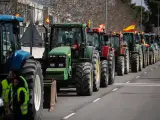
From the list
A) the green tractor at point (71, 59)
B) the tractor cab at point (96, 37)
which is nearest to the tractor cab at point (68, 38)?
the green tractor at point (71, 59)

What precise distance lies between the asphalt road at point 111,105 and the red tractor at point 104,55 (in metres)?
0.77

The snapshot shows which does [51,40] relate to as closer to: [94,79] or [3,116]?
[94,79]

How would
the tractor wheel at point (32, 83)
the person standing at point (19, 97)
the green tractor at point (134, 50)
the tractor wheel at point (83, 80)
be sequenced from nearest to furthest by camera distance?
the person standing at point (19, 97) < the tractor wheel at point (32, 83) < the tractor wheel at point (83, 80) < the green tractor at point (134, 50)

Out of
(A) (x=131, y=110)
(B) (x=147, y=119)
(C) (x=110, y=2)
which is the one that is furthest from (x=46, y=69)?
(C) (x=110, y=2)

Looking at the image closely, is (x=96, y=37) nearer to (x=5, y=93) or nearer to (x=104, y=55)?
(x=104, y=55)

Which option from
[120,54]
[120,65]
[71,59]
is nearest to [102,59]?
[71,59]

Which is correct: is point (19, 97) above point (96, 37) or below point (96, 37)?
below

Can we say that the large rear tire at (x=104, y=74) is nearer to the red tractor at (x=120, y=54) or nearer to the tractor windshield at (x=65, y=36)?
the tractor windshield at (x=65, y=36)

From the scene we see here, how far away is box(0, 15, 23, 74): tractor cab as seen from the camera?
13069 mm

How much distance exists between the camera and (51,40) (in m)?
22.5

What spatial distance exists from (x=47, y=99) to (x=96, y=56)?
7.46 meters

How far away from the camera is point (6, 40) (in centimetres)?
1333

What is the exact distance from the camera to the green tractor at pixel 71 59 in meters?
20.6

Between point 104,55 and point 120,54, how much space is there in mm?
8009
